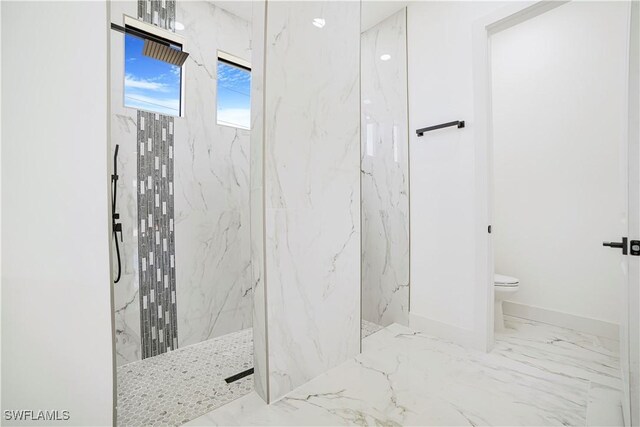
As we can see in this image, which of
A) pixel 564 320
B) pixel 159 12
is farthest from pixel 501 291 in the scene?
pixel 159 12

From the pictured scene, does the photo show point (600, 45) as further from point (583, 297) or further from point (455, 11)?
point (583, 297)

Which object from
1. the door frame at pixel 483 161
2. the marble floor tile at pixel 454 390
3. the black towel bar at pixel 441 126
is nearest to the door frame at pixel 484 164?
the door frame at pixel 483 161

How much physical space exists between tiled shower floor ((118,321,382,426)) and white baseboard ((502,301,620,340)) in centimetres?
255

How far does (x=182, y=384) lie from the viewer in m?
1.82

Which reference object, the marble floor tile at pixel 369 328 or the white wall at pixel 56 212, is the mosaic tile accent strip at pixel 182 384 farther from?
the marble floor tile at pixel 369 328

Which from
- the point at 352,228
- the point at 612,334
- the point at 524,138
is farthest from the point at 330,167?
the point at 612,334

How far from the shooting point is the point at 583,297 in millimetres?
2562

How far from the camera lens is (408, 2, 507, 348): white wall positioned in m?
2.27

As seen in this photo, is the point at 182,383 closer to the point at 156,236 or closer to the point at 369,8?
the point at 156,236

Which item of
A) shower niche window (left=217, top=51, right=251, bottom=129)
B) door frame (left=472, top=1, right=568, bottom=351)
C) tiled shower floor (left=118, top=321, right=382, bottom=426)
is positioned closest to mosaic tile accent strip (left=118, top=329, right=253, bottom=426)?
tiled shower floor (left=118, top=321, right=382, bottom=426)

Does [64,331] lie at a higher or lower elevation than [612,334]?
higher

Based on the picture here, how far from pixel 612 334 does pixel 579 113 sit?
185 cm

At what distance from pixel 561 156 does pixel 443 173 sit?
3.92 ft

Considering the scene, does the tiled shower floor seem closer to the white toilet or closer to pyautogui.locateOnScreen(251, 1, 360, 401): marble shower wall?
pyautogui.locateOnScreen(251, 1, 360, 401): marble shower wall
